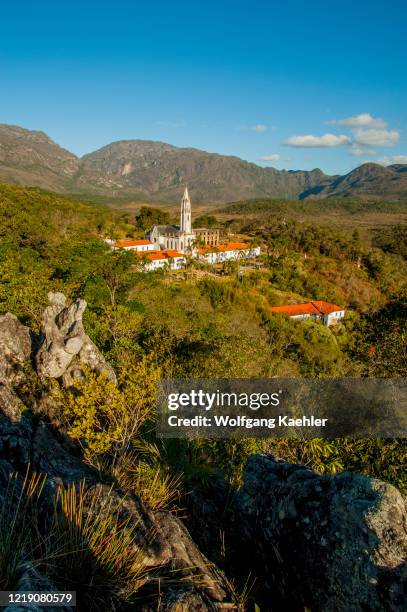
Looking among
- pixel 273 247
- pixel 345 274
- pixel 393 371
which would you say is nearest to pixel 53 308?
pixel 393 371

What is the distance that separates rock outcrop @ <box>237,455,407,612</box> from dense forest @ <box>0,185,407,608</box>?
863mm

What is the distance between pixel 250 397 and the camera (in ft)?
39.2

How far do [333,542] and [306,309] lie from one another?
1727 inches

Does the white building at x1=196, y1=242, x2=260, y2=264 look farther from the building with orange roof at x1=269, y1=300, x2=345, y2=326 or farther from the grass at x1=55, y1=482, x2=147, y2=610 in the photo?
A: the grass at x1=55, y1=482, x2=147, y2=610

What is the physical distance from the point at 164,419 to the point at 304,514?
21.0 ft

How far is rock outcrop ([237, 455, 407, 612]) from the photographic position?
342 cm

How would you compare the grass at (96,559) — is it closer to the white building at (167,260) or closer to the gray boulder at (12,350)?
the gray boulder at (12,350)

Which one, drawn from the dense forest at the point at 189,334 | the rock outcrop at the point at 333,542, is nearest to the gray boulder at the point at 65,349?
the dense forest at the point at 189,334

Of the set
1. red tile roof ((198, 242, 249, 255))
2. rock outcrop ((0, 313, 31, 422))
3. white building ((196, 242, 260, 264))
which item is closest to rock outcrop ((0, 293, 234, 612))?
rock outcrop ((0, 313, 31, 422))

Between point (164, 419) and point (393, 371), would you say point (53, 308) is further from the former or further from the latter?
point (393, 371)

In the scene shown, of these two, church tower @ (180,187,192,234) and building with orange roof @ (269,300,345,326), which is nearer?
building with orange roof @ (269,300,345,326)

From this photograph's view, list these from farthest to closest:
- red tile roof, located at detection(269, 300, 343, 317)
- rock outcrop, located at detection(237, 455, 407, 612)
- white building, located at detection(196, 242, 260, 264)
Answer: white building, located at detection(196, 242, 260, 264) → red tile roof, located at detection(269, 300, 343, 317) → rock outcrop, located at detection(237, 455, 407, 612)

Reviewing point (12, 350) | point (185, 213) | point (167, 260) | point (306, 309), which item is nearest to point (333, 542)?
point (12, 350)

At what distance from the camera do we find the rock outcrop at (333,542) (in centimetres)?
342
